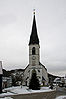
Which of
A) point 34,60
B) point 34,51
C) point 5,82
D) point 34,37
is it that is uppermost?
point 34,37

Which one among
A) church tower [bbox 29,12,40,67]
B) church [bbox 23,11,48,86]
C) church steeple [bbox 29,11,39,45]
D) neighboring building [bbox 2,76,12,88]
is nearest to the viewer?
neighboring building [bbox 2,76,12,88]

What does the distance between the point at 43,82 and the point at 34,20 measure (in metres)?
19.0

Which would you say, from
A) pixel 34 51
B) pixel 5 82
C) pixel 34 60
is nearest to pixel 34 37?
pixel 34 51

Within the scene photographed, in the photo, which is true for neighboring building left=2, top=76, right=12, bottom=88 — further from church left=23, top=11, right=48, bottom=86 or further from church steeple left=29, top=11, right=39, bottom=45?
church steeple left=29, top=11, right=39, bottom=45

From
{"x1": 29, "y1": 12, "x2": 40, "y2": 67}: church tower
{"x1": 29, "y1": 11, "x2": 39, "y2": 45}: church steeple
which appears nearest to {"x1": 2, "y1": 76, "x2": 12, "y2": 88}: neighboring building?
{"x1": 29, "y1": 12, "x2": 40, "y2": 67}: church tower

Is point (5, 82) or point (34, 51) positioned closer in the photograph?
point (5, 82)

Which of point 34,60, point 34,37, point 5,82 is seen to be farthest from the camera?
point 34,37

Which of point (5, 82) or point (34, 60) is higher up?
point (34, 60)

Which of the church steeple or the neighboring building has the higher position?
the church steeple

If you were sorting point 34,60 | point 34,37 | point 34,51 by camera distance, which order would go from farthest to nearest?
point 34,37 → point 34,51 → point 34,60

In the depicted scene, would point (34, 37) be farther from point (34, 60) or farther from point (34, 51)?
point (34, 60)

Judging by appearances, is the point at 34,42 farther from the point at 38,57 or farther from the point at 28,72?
the point at 28,72

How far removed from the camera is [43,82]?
62.8m

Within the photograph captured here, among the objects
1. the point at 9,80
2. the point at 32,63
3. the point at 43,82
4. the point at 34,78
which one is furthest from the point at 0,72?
the point at 9,80
